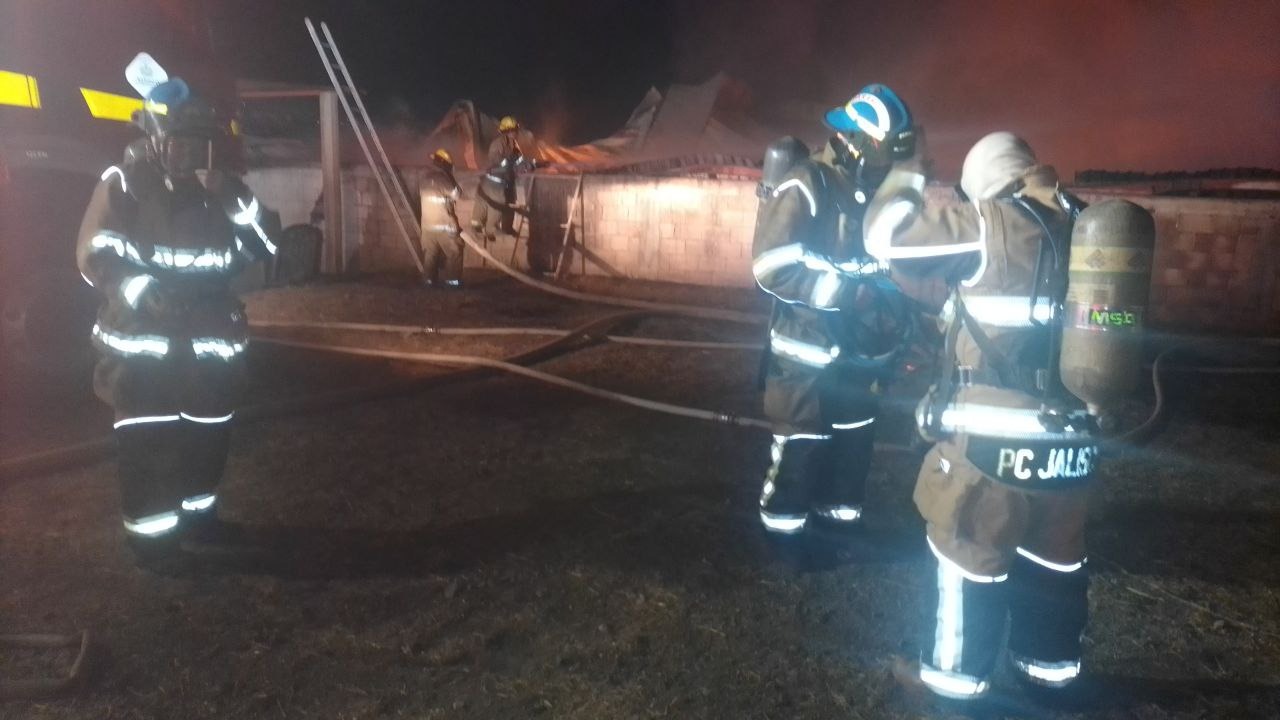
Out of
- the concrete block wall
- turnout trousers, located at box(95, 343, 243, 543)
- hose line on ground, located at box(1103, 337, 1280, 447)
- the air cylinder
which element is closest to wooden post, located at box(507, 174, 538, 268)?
the concrete block wall

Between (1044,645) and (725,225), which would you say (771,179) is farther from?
(725,225)

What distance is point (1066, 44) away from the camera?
58.3 feet

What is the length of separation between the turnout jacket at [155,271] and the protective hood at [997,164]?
9.92 feet

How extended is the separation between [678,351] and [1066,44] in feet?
46.1

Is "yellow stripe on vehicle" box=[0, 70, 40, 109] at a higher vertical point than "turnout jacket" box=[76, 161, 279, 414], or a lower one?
higher

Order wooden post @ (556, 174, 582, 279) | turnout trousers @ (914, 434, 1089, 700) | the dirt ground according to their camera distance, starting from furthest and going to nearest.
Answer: wooden post @ (556, 174, 582, 279) < the dirt ground < turnout trousers @ (914, 434, 1089, 700)

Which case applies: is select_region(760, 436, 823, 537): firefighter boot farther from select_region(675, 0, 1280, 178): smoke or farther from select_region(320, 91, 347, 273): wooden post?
select_region(675, 0, 1280, 178): smoke

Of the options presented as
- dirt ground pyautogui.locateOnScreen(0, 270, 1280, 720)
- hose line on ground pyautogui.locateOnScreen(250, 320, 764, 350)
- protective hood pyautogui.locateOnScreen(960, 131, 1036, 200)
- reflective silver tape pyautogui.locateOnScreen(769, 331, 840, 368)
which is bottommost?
dirt ground pyautogui.locateOnScreen(0, 270, 1280, 720)

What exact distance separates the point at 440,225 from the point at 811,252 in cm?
896

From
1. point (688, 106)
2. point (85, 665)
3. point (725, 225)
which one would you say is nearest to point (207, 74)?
point (85, 665)

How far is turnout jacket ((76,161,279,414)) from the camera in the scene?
356cm

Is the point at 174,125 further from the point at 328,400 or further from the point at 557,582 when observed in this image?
the point at 328,400

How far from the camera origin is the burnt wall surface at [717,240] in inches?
351

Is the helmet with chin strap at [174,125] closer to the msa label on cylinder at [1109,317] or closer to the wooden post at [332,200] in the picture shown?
the msa label on cylinder at [1109,317]
